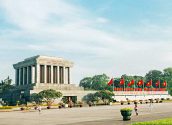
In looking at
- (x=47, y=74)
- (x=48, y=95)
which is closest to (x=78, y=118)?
(x=48, y=95)

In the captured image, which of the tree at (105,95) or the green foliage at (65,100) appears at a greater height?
the tree at (105,95)

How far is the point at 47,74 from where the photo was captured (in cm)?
13312

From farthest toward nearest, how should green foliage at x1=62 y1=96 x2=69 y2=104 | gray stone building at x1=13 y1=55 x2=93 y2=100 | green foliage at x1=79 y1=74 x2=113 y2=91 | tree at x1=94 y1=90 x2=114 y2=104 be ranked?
green foliage at x1=79 y1=74 x2=113 y2=91, gray stone building at x1=13 y1=55 x2=93 y2=100, tree at x1=94 y1=90 x2=114 y2=104, green foliage at x1=62 y1=96 x2=69 y2=104

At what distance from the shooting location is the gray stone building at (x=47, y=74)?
122094 millimetres

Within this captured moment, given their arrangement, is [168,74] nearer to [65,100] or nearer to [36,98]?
[65,100]

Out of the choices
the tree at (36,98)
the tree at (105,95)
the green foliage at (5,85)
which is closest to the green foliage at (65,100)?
the tree at (36,98)

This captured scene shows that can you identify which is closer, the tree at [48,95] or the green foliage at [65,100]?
the tree at [48,95]

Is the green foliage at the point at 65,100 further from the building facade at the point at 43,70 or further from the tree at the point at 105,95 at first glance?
the building facade at the point at 43,70

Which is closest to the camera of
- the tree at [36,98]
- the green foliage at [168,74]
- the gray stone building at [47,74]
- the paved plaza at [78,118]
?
the paved plaza at [78,118]

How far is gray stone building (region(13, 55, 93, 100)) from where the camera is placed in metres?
122

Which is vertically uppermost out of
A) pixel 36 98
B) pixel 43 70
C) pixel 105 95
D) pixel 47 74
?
pixel 43 70

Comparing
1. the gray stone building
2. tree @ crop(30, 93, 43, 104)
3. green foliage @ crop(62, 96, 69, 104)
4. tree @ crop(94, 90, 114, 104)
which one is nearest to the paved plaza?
tree @ crop(30, 93, 43, 104)

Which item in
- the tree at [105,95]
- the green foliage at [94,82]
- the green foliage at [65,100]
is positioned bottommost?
the green foliage at [65,100]

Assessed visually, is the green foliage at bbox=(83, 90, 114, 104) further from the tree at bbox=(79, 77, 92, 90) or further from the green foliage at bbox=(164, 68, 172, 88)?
the green foliage at bbox=(164, 68, 172, 88)
